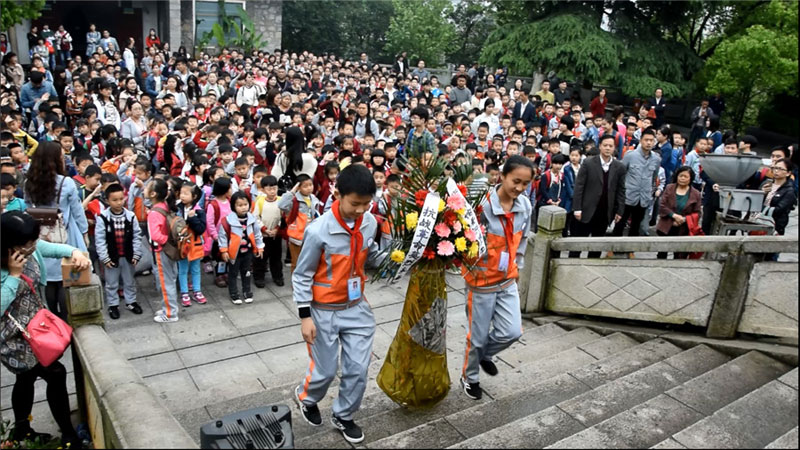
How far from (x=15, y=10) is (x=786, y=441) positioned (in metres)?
14.6

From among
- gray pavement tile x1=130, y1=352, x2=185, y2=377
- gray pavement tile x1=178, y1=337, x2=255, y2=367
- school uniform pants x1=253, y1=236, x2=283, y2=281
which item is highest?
school uniform pants x1=253, y1=236, x2=283, y2=281

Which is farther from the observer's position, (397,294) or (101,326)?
(397,294)

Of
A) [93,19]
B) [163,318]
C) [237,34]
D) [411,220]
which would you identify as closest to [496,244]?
[411,220]

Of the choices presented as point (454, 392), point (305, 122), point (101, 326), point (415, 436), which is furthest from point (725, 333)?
point (305, 122)

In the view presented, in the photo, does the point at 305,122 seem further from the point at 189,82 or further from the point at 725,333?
the point at 725,333

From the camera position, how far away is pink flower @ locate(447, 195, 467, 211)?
438 cm

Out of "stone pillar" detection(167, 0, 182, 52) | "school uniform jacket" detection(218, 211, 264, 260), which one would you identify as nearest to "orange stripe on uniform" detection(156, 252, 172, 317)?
"school uniform jacket" detection(218, 211, 264, 260)

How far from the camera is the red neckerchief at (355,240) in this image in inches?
166

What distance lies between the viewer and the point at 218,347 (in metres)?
6.41

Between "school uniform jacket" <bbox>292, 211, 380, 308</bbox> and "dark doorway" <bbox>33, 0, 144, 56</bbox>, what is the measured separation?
25.0 metres

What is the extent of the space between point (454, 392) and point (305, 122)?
8187 mm

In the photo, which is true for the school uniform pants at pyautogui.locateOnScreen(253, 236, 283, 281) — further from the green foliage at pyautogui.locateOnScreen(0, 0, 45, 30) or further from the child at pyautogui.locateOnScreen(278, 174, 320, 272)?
the green foliage at pyautogui.locateOnScreen(0, 0, 45, 30)

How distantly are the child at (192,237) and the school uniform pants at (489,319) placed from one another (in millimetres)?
3598

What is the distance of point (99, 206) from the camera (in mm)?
7008
